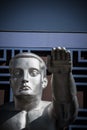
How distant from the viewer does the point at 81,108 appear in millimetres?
2432

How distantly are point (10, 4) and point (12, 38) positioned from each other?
7.8 inches

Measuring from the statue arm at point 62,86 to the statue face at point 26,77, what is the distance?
0.12m

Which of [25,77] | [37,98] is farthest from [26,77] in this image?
[37,98]

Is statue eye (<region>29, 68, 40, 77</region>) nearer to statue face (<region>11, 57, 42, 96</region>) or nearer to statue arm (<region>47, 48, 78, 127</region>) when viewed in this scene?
statue face (<region>11, 57, 42, 96</region>)

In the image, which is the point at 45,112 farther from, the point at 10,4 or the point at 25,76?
the point at 10,4

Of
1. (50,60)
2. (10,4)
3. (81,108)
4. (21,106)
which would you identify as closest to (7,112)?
(21,106)

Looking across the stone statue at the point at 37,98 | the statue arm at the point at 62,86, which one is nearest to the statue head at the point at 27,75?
the stone statue at the point at 37,98

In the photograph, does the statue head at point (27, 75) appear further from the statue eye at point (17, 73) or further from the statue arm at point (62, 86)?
the statue arm at point (62, 86)

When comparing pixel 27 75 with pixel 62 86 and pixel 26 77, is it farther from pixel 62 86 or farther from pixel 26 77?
pixel 62 86

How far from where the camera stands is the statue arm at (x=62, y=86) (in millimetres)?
1696

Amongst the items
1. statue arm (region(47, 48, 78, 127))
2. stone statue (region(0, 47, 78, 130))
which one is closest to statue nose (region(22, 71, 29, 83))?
stone statue (region(0, 47, 78, 130))

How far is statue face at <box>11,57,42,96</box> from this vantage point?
1843 millimetres

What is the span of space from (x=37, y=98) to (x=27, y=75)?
0.11 meters

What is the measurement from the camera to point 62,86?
5.74 feet
